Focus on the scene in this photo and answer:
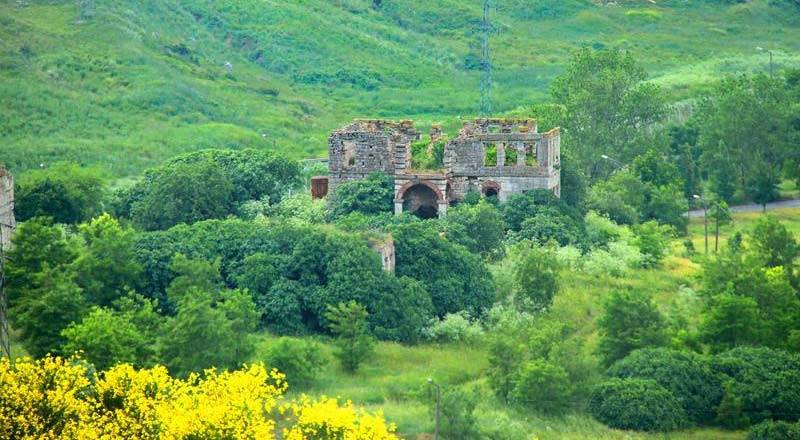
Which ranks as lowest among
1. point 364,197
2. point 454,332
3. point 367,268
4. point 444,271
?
point 454,332

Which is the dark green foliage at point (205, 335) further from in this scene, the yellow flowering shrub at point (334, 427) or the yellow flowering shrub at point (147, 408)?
the yellow flowering shrub at point (334, 427)

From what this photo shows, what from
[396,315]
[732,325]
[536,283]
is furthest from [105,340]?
[732,325]

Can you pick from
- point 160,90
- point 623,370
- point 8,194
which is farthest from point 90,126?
point 623,370

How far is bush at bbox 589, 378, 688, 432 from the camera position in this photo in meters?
48.6

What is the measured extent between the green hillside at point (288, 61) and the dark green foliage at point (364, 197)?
57.4 ft

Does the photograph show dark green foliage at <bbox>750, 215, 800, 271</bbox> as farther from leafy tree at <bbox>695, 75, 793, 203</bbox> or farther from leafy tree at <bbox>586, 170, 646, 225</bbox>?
leafy tree at <bbox>695, 75, 793, 203</bbox>

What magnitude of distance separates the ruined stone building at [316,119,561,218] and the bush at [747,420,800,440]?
19.5m

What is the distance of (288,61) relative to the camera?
4176 inches

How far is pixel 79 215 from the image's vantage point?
6388 cm

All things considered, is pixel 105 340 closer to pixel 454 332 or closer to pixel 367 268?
pixel 367 268

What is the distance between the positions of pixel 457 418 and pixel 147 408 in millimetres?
7902

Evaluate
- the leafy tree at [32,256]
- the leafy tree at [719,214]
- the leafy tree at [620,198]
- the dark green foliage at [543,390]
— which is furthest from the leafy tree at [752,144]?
the leafy tree at [32,256]

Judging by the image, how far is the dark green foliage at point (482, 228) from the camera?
62000 millimetres

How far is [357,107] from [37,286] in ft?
161
